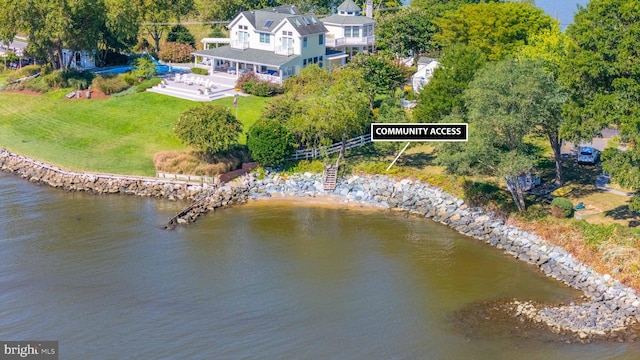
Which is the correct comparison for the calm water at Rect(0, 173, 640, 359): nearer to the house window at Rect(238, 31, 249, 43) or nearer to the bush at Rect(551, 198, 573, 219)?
the bush at Rect(551, 198, 573, 219)

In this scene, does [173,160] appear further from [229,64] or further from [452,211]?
[229,64]

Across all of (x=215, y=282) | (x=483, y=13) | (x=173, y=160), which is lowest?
(x=215, y=282)

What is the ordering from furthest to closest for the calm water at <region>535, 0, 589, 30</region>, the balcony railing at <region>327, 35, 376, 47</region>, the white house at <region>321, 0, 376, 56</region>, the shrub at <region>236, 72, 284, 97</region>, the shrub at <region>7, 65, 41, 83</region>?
the calm water at <region>535, 0, 589, 30</region> < the white house at <region>321, 0, 376, 56</region> < the balcony railing at <region>327, 35, 376, 47</region> < the shrub at <region>7, 65, 41, 83</region> < the shrub at <region>236, 72, 284, 97</region>

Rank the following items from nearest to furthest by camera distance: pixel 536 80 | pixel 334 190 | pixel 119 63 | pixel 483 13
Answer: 1. pixel 536 80
2. pixel 334 190
3. pixel 483 13
4. pixel 119 63

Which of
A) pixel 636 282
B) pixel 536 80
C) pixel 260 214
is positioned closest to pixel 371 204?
pixel 260 214

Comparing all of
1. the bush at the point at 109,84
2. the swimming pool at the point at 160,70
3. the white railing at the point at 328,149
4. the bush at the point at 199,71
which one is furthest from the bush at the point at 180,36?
the white railing at the point at 328,149

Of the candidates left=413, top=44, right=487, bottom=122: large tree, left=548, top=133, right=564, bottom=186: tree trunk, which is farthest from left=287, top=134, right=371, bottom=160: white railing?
left=548, top=133, right=564, bottom=186: tree trunk
